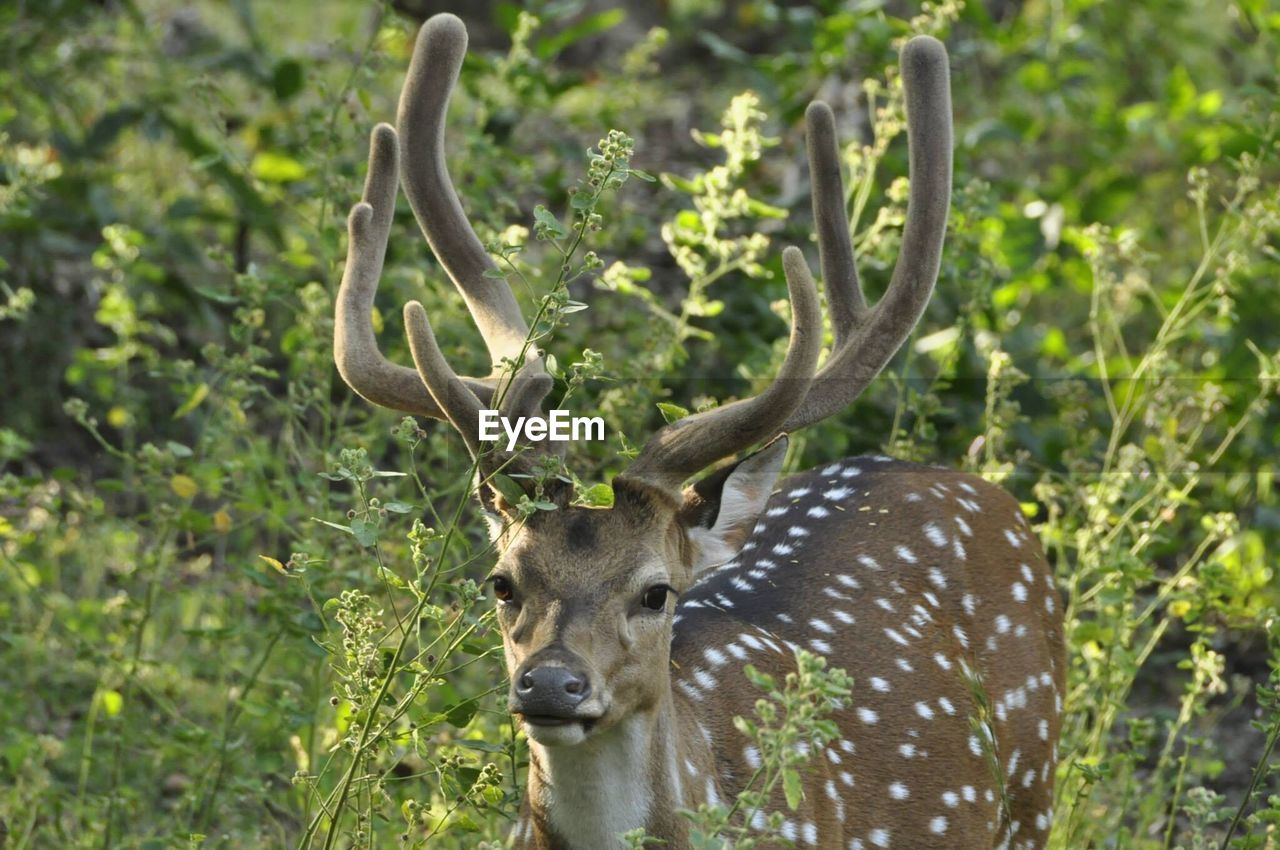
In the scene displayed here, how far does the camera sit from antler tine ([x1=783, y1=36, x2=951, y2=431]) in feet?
13.7

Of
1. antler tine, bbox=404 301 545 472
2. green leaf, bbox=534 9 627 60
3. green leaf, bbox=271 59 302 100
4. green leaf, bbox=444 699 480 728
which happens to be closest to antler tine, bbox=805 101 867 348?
antler tine, bbox=404 301 545 472

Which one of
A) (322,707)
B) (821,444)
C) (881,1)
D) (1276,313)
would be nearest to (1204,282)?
(1276,313)

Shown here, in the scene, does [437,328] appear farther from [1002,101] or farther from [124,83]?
[1002,101]

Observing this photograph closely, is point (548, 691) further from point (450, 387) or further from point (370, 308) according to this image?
point (370, 308)

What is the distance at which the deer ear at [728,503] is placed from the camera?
3.96 meters

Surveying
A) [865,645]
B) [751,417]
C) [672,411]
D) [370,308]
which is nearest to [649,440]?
[672,411]

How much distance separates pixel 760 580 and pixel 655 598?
1063 millimetres

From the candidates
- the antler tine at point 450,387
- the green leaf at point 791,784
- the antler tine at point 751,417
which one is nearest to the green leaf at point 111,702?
the antler tine at point 450,387

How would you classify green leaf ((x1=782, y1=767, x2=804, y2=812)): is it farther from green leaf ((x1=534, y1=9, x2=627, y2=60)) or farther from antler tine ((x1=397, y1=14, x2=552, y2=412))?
green leaf ((x1=534, y1=9, x2=627, y2=60))

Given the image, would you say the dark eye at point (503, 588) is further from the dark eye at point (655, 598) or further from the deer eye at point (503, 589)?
the dark eye at point (655, 598)

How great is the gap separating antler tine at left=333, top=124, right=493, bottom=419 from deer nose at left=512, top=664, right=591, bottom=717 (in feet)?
2.41

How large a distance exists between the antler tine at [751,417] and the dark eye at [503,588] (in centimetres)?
33

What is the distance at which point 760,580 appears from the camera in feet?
15.6

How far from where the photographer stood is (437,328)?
551cm
